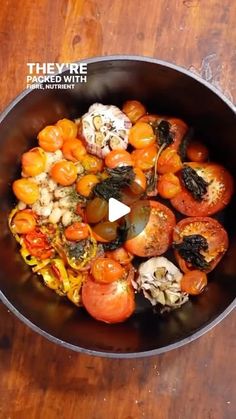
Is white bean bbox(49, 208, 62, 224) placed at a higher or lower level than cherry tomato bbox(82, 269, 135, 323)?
higher

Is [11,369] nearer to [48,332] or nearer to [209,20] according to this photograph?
[48,332]

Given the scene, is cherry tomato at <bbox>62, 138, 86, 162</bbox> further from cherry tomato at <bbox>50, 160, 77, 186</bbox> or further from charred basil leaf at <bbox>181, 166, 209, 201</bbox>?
charred basil leaf at <bbox>181, 166, 209, 201</bbox>

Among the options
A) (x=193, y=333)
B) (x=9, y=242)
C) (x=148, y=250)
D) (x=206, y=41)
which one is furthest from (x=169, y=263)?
(x=206, y=41)

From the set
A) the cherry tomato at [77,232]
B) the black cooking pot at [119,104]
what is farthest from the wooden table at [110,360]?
the cherry tomato at [77,232]

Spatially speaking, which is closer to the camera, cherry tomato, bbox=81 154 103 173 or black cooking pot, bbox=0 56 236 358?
black cooking pot, bbox=0 56 236 358

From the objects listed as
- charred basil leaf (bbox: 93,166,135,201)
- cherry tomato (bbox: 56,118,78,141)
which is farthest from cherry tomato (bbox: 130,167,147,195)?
cherry tomato (bbox: 56,118,78,141)

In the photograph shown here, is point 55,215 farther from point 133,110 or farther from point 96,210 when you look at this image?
point 133,110
